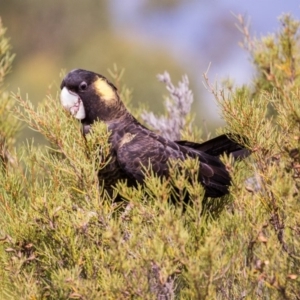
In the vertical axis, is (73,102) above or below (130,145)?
above

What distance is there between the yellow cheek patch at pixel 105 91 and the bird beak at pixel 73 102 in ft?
0.35

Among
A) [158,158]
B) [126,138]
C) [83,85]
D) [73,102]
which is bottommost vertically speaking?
[158,158]

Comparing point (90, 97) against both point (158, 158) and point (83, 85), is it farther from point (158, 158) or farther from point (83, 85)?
point (158, 158)

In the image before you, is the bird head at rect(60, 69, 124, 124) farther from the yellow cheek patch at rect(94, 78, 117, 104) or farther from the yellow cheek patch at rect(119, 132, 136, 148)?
the yellow cheek patch at rect(119, 132, 136, 148)

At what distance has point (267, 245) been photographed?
1.83 meters

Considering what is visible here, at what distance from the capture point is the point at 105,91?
3.05 meters

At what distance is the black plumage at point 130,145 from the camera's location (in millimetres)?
2678

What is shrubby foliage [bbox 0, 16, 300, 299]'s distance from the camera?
1.81 m

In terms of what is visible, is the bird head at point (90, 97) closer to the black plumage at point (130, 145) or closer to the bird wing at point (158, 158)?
the black plumage at point (130, 145)

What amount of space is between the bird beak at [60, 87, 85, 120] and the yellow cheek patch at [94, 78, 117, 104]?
0.35ft

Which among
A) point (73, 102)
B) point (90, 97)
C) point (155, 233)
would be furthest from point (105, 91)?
point (155, 233)

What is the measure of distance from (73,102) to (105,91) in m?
0.19

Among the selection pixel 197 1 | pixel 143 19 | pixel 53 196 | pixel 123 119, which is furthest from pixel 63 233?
pixel 197 1

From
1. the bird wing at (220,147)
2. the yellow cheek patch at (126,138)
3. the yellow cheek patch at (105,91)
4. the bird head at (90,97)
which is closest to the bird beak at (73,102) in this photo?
the bird head at (90,97)
